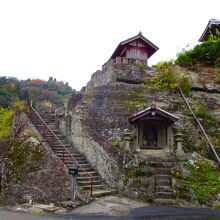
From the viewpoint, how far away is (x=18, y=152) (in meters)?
16.9

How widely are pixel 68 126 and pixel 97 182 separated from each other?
586 centimetres

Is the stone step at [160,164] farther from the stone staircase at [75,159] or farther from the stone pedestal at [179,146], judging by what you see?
the stone staircase at [75,159]

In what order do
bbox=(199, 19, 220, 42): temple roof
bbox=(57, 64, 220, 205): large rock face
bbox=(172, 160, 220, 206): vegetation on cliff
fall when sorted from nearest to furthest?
bbox=(172, 160, 220, 206): vegetation on cliff, bbox=(57, 64, 220, 205): large rock face, bbox=(199, 19, 220, 42): temple roof

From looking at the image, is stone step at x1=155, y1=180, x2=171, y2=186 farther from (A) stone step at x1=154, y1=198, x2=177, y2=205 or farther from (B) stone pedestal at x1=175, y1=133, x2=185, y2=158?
(B) stone pedestal at x1=175, y1=133, x2=185, y2=158

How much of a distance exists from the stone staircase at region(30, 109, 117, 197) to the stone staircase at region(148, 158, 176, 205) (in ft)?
7.28

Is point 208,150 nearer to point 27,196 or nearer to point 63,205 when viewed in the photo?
point 63,205

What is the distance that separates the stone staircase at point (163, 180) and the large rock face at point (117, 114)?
1.38ft

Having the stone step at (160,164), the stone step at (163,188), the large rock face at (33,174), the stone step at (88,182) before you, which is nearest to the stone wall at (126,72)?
the large rock face at (33,174)

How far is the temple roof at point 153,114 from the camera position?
1728 centimetres

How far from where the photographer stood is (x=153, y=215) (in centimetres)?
1198

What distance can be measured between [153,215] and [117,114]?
873 centimetres

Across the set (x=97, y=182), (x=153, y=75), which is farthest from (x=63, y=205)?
(x=153, y=75)

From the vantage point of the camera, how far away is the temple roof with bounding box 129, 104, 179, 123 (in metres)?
17.3

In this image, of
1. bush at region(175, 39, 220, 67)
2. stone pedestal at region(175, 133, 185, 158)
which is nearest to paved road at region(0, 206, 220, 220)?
stone pedestal at region(175, 133, 185, 158)
